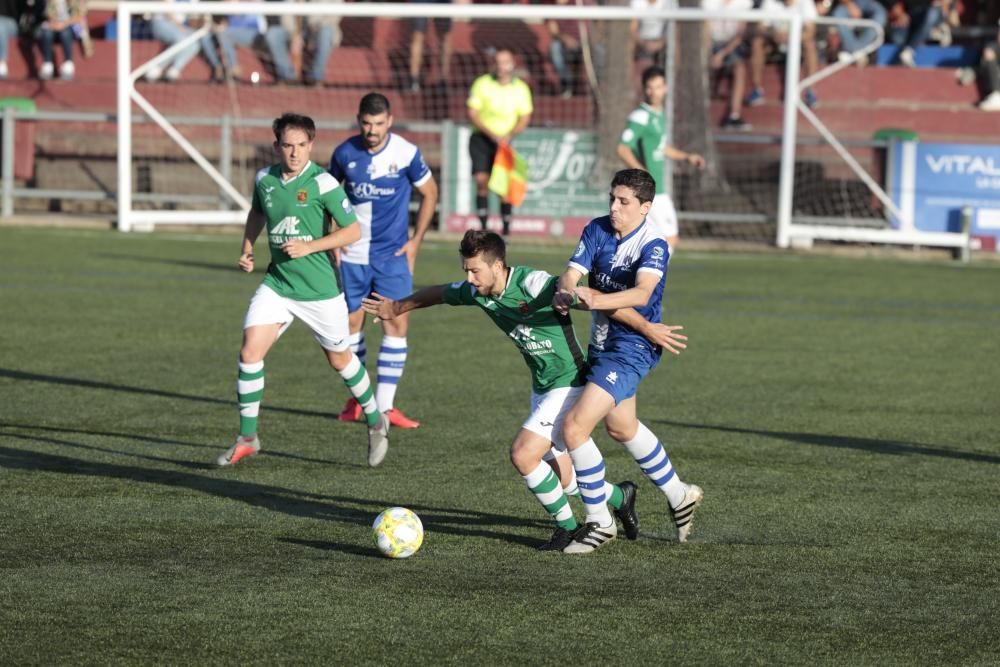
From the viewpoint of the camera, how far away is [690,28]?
25328 mm

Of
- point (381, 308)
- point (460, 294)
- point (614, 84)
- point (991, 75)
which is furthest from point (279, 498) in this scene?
point (991, 75)

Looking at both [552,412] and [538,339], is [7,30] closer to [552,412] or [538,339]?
[538,339]

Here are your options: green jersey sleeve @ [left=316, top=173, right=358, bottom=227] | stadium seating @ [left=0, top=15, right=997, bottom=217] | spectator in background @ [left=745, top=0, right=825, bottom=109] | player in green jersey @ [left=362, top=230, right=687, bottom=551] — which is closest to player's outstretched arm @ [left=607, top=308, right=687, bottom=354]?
player in green jersey @ [left=362, top=230, right=687, bottom=551]

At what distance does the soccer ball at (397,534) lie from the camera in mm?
6852

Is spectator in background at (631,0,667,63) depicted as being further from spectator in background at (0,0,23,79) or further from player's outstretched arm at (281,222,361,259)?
player's outstretched arm at (281,222,361,259)

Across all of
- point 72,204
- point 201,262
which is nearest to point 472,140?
point 201,262

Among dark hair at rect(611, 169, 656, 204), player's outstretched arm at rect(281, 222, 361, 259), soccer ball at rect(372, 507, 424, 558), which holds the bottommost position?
soccer ball at rect(372, 507, 424, 558)

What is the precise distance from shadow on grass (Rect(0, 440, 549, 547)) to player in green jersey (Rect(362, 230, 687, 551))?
0.33 metres

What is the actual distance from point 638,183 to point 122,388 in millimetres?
5415

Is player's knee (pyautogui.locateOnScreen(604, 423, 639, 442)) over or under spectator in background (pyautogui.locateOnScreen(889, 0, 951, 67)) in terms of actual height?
under

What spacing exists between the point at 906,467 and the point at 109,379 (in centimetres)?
570

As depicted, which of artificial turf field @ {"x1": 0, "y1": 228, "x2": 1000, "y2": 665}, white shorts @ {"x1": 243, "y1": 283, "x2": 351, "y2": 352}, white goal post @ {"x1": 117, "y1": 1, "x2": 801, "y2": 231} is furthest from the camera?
white goal post @ {"x1": 117, "y1": 1, "x2": 801, "y2": 231}

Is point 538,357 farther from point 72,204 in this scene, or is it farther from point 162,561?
point 72,204

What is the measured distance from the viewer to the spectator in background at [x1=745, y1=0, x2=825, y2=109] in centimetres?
2569
